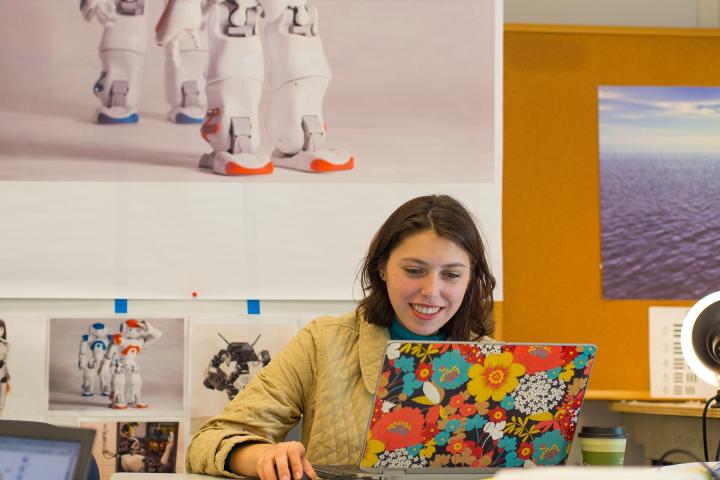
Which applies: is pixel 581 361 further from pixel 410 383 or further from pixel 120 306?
pixel 120 306

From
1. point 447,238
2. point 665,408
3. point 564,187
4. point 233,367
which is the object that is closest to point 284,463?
Result: point 447,238

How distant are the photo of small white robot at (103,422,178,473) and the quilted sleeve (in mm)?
587

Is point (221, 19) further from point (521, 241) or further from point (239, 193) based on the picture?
point (521, 241)

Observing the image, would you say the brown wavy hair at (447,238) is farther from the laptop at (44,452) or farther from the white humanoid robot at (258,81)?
the laptop at (44,452)

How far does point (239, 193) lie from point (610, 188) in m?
1.16

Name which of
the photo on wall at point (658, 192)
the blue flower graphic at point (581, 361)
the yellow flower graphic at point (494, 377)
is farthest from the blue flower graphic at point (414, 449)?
the photo on wall at point (658, 192)

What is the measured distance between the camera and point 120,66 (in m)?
2.36

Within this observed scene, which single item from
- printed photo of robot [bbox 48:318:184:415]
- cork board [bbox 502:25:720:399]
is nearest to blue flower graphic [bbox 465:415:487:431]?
printed photo of robot [bbox 48:318:184:415]

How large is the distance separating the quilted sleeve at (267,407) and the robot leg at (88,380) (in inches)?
26.2

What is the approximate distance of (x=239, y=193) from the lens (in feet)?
7.68

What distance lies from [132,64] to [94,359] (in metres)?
0.74

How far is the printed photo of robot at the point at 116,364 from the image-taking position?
2.31m

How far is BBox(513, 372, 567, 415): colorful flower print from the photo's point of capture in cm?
135

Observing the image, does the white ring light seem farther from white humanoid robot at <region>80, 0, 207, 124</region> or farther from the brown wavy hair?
white humanoid robot at <region>80, 0, 207, 124</region>
